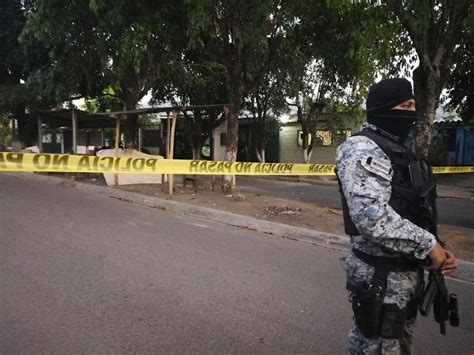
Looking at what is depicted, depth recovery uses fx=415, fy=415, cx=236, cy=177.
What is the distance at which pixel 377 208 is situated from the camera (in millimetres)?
1696

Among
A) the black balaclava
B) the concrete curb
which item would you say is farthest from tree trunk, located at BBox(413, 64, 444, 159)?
the black balaclava

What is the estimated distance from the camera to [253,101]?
18531 mm

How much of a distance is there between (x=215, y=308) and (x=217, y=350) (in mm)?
680

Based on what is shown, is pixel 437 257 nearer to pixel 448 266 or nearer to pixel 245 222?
pixel 448 266

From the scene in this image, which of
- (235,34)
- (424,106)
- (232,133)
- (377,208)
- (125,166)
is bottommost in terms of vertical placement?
(125,166)

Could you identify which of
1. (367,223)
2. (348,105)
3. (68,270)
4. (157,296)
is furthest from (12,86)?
(367,223)

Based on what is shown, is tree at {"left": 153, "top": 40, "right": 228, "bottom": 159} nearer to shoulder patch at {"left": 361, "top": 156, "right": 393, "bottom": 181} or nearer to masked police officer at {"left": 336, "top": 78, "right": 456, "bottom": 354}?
masked police officer at {"left": 336, "top": 78, "right": 456, "bottom": 354}

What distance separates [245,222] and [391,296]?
5392mm

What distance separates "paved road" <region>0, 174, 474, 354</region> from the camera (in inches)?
117

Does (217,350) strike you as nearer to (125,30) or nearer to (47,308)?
(47,308)

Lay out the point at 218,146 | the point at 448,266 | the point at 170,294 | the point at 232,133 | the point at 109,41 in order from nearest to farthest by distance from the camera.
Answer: the point at 448,266 < the point at 170,294 < the point at 232,133 < the point at 109,41 < the point at 218,146

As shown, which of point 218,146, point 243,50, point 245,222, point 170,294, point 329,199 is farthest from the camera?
point 218,146

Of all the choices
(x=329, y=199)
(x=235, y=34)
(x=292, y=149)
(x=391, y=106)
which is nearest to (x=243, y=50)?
(x=235, y=34)

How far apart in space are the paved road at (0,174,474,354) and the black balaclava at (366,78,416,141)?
1.78 m
